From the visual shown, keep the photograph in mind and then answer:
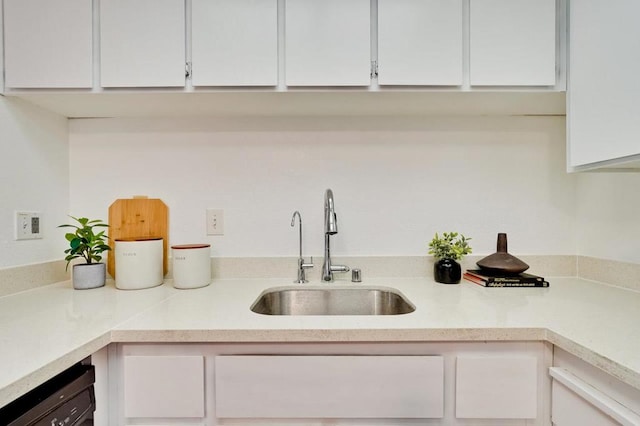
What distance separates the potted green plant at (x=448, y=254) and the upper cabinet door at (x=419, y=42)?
658 millimetres

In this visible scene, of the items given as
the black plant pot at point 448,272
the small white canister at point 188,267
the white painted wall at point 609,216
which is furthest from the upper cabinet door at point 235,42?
the white painted wall at point 609,216

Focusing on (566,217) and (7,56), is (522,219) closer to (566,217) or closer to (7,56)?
(566,217)

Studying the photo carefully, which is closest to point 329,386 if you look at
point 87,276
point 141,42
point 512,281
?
point 512,281

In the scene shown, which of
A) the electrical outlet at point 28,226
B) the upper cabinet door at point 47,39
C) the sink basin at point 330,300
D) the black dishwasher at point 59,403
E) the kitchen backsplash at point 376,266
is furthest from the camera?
the kitchen backsplash at point 376,266

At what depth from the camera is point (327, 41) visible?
1.11m

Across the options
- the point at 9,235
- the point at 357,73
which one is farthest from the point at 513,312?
the point at 9,235

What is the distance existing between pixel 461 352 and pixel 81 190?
1.70 meters

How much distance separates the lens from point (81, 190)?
1.43m

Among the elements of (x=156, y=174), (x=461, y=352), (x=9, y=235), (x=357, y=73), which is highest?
(x=357, y=73)

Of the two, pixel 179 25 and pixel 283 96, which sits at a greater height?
pixel 179 25

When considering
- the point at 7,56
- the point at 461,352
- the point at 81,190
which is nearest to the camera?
the point at 461,352

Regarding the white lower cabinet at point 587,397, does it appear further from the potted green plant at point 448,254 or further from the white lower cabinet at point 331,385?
the potted green plant at point 448,254

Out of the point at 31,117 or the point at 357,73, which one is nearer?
the point at 357,73

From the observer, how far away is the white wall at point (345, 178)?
1437 millimetres
